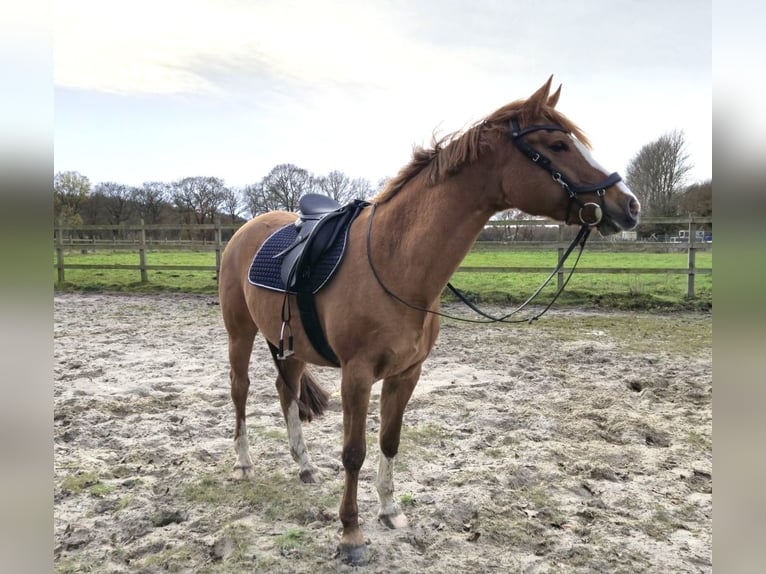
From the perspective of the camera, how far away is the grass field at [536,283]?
9.81 meters

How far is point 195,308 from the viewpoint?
9977 mm

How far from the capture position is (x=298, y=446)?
131 inches

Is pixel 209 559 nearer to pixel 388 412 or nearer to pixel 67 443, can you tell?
pixel 388 412

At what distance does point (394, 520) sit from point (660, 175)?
16.1m

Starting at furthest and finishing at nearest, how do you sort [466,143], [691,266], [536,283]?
[536,283]
[691,266]
[466,143]

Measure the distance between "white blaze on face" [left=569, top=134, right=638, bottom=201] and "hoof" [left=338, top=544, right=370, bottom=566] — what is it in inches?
88.4

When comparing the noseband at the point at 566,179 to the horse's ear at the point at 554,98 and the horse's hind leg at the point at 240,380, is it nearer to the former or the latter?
the horse's ear at the point at 554,98

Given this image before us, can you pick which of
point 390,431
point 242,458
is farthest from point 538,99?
point 242,458

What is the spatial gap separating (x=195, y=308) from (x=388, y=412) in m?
8.29

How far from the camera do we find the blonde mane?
219cm

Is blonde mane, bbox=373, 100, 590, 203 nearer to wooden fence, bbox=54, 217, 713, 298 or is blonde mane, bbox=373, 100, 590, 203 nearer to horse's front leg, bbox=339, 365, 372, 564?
horse's front leg, bbox=339, 365, 372, 564

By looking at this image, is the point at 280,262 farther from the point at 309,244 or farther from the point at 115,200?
the point at 115,200

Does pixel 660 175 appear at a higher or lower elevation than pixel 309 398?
higher
